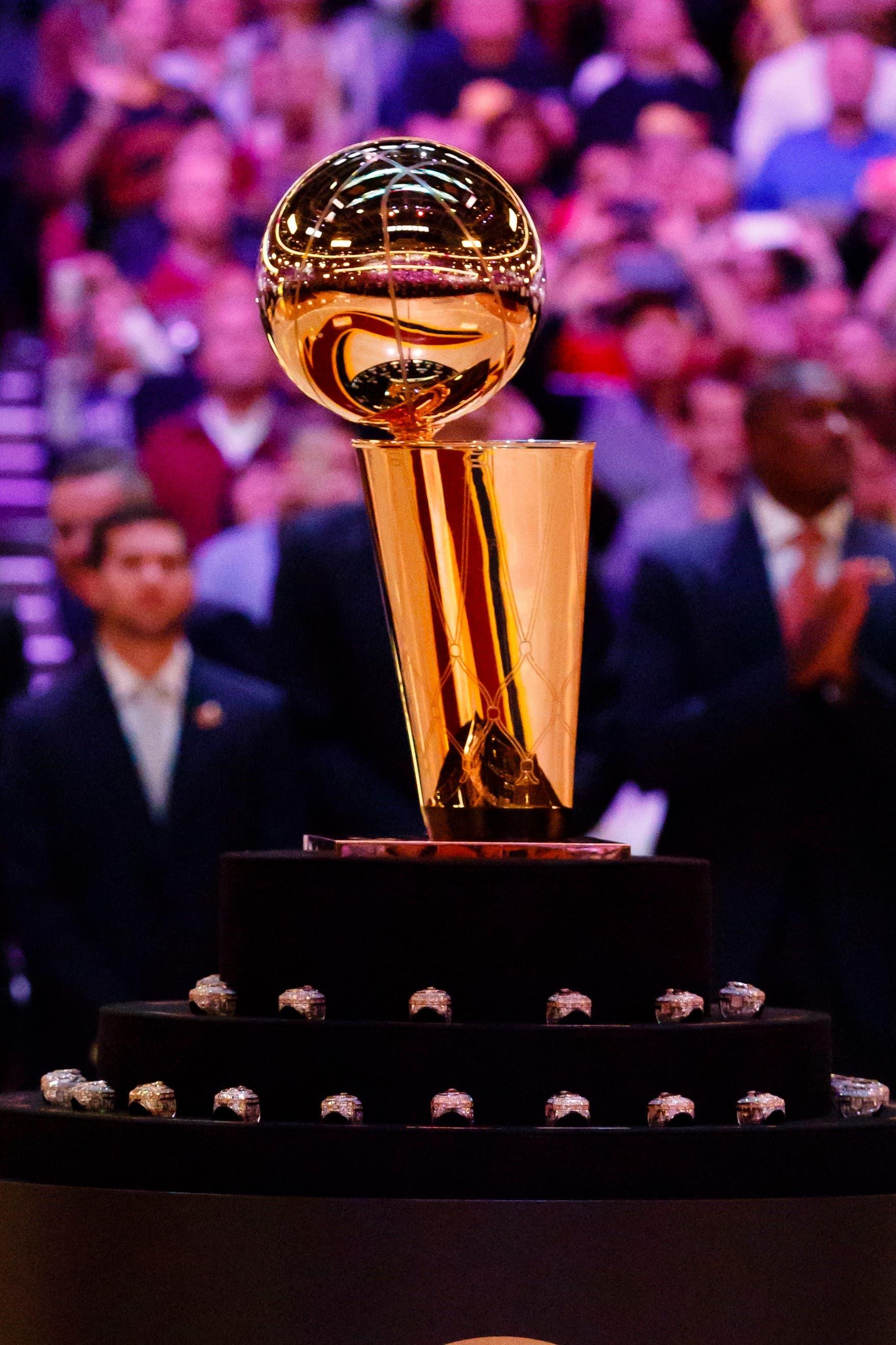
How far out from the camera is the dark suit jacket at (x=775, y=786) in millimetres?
3121

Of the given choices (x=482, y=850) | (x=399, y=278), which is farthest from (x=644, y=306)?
(x=482, y=850)

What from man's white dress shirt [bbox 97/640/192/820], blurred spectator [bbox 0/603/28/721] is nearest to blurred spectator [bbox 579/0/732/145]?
blurred spectator [bbox 0/603/28/721]

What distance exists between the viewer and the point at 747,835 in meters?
3.22

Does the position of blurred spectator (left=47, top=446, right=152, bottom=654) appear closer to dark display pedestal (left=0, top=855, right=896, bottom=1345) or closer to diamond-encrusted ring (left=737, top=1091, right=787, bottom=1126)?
dark display pedestal (left=0, top=855, right=896, bottom=1345)

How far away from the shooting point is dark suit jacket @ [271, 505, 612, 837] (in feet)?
10.7

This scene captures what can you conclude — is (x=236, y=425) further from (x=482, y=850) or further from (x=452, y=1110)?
(x=452, y=1110)

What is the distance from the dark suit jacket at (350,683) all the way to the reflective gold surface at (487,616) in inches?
57.8

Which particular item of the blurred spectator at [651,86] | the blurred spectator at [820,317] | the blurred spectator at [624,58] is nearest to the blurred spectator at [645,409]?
the blurred spectator at [820,317]

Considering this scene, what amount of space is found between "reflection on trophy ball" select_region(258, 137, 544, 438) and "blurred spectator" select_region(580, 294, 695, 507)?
376cm

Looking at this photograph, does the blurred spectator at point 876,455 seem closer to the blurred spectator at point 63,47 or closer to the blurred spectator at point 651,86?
the blurred spectator at point 651,86

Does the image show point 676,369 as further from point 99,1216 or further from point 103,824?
point 99,1216

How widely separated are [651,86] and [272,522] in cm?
220

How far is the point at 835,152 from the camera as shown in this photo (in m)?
6.59

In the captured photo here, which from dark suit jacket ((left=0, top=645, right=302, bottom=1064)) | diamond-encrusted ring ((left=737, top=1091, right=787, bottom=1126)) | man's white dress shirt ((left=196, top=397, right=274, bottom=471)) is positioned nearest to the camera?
diamond-encrusted ring ((left=737, top=1091, right=787, bottom=1126))
